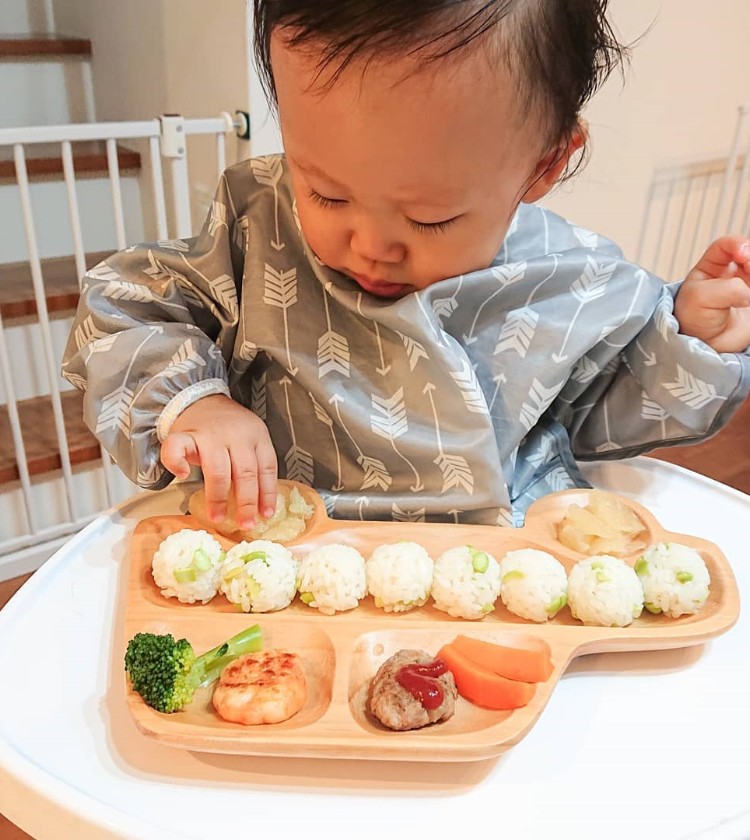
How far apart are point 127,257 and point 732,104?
7.70ft

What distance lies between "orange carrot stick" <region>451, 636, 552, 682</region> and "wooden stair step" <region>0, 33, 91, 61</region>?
2.31m

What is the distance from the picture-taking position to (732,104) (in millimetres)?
2494

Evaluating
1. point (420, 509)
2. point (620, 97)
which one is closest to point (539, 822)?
point (420, 509)

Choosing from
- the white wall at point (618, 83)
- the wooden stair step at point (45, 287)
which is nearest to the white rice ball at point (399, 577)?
the white wall at point (618, 83)

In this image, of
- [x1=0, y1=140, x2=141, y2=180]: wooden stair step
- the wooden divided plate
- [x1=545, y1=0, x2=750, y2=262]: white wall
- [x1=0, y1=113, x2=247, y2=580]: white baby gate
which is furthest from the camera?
[x1=545, y1=0, x2=750, y2=262]: white wall

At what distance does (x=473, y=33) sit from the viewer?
1.81ft

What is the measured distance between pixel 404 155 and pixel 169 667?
1.28 feet

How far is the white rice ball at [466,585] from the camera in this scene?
0.61 metres

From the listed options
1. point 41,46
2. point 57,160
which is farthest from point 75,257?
point 41,46

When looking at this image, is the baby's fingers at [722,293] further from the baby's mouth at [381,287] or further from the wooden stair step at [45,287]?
the wooden stair step at [45,287]

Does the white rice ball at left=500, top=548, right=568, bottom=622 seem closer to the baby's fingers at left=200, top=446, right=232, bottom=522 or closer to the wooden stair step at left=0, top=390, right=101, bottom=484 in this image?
the baby's fingers at left=200, top=446, right=232, bottom=522

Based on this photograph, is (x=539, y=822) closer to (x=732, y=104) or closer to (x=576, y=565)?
(x=576, y=565)

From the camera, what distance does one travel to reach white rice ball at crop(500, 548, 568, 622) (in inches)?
23.9

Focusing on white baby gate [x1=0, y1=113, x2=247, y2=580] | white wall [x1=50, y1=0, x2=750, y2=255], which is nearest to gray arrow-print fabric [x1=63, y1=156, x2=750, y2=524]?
white baby gate [x1=0, y1=113, x2=247, y2=580]
